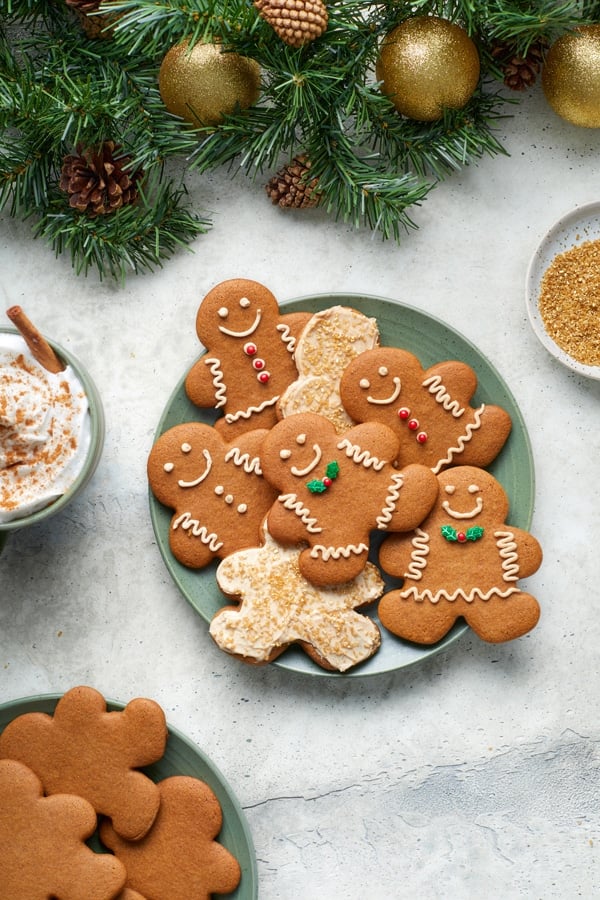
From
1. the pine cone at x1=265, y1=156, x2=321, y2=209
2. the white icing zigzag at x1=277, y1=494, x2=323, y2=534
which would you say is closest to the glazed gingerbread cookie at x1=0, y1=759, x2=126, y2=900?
the white icing zigzag at x1=277, y1=494, x2=323, y2=534

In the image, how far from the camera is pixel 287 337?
1.65 m

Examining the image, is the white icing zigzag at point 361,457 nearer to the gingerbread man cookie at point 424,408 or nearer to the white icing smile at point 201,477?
the gingerbread man cookie at point 424,408

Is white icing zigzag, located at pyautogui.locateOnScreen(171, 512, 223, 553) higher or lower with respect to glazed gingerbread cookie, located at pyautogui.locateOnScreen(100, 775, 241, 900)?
higher

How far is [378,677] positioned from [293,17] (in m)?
1.17

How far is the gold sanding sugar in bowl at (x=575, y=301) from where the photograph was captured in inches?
66.7

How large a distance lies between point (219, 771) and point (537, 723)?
615 millimetres

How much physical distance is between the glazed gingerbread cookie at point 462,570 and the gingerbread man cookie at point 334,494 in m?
0.06

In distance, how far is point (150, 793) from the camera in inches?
61.5

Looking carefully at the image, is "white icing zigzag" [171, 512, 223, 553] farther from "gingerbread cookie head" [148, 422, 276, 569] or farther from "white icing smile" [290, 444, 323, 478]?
"white icing smile" [290, 444, 323, 478]

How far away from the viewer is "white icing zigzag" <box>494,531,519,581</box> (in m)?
1.59

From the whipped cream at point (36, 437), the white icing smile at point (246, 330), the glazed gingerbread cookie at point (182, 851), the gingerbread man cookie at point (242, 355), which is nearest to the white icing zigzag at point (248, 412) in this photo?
the gingerbread man cookie at point (242, 355)

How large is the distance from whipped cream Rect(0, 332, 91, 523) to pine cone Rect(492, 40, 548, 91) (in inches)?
39.3

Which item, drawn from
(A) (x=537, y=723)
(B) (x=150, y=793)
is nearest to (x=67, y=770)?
(B) (x=150, y=793)

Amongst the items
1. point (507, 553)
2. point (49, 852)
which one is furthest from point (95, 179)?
point (49, 852)
